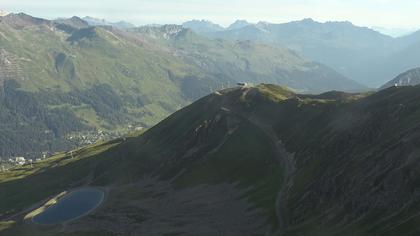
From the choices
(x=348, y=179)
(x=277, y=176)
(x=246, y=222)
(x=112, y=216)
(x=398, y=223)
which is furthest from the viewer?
(x=112, y=216)

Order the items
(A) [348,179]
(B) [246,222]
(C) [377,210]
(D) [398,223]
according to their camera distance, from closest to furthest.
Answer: (D) [398,223] < (C) [377,210] < (A) [348,179] < (B) [246,222]

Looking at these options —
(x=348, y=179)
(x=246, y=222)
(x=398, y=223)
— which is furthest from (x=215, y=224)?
(x=398, y=223)

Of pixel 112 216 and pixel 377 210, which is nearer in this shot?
pixel 377 210

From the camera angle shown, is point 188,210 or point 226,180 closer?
point 188,210

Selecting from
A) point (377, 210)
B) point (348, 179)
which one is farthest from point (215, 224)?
point (377, 210)

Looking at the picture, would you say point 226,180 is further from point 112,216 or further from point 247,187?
point 112,216

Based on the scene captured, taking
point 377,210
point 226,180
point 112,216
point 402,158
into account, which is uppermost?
point 402,158

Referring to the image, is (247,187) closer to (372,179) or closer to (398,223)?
(372,179)

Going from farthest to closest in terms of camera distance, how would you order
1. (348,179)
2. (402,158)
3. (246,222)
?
(246,222)
(348,179)
(402,158)

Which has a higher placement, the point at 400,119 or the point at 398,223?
the point at 400,119
